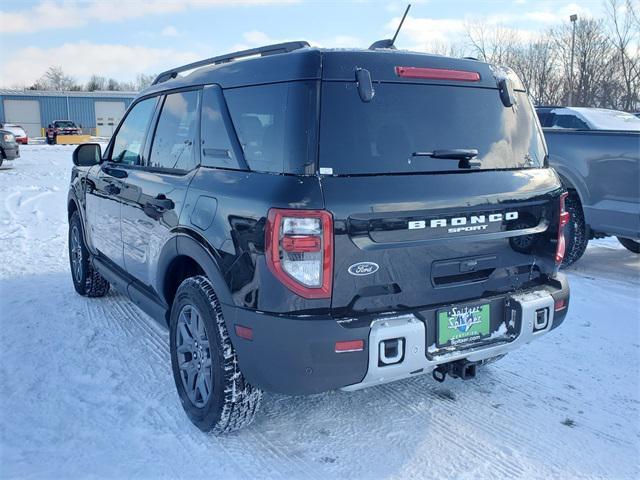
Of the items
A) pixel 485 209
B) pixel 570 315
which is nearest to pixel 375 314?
pixel 485 209

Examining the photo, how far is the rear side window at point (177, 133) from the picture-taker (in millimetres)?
3322

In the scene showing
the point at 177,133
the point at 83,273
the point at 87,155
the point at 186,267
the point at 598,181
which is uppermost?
the point at 177,133

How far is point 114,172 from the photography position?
4.32 metres

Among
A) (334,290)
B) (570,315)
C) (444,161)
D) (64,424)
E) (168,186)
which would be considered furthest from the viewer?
(570,315)

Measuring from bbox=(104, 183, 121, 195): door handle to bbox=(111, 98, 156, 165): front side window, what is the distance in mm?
203

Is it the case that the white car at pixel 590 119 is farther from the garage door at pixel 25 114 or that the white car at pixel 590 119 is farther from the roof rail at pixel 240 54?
the garage door at pixel 25 114

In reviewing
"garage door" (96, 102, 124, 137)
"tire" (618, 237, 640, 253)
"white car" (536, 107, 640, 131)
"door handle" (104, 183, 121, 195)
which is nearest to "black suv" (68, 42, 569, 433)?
"door handle" (104, 183, 121, 195)

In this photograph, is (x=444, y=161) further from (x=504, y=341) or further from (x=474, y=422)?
(x=474, y=422)

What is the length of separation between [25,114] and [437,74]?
2183 inches

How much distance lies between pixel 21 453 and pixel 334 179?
2.11 m

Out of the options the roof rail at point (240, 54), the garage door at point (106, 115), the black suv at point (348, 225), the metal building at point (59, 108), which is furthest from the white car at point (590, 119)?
the garage door at point (106, 115)

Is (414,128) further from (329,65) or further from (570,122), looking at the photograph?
(570,122)

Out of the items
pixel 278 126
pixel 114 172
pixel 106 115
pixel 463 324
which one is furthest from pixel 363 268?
pixel 106 115

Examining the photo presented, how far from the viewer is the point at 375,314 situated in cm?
259
